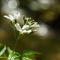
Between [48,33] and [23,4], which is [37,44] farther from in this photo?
[23,4]

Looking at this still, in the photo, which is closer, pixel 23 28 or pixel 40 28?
pixel 23 28

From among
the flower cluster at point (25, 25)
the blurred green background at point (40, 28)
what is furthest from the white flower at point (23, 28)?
the blurred green background at point (40, 28)

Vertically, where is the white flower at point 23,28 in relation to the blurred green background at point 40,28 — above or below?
above

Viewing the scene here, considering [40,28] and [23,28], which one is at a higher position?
[23,28]

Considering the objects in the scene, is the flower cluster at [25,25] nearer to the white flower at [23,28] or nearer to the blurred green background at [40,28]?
the white flower at [23,28]

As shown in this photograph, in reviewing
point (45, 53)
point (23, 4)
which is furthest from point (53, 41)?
point (23, 4)

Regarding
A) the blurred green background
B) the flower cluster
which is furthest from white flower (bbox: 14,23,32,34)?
the blurred green background

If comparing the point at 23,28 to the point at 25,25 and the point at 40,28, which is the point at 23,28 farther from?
the point at 40,28

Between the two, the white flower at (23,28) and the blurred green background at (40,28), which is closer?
the white flower at (23,28)

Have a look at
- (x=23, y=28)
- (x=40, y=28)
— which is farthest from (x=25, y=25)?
(x=40, y=28)
